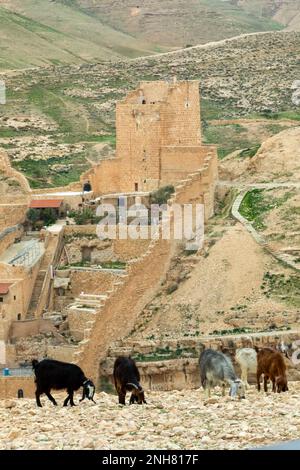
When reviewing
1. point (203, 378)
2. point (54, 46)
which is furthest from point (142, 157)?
point (54, 46)

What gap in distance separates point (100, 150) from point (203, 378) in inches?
1611

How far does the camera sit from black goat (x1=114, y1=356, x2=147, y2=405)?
23.7 meters

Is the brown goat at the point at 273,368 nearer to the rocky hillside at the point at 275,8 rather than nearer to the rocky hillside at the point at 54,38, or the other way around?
the rocky hillside at the point at 54,38

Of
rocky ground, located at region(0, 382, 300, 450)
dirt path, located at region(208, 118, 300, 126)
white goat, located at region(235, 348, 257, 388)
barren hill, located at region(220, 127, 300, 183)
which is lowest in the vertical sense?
rocky ground, located at region(0, 382, 300, 450)

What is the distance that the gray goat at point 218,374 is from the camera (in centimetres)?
2384

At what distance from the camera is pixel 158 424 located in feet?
68.5

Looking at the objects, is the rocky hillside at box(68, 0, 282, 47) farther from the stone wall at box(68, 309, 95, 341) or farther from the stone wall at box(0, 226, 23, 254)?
the stone wall at box(68, 309, 95, 341)

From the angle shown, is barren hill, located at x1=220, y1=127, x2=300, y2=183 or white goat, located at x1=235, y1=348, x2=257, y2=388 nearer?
white goat, located at x1=235, y1=348, x2=257, y2=388

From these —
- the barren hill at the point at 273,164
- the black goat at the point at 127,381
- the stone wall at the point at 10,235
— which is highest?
the barren hill at the point at 273,164

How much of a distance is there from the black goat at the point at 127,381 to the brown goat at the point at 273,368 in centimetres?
214

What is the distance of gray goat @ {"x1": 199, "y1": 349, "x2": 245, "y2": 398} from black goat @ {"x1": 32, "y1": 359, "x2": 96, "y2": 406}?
1.95m

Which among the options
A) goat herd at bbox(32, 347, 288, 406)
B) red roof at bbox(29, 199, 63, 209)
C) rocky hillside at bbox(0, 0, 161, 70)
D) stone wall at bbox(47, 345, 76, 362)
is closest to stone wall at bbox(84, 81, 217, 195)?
red roof at bbox(29, 199, 63, 209)

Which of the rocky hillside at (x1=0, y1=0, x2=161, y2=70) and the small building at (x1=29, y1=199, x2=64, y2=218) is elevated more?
the rocky hillside at (x1=0, y1=0, x2=161, y2=70)

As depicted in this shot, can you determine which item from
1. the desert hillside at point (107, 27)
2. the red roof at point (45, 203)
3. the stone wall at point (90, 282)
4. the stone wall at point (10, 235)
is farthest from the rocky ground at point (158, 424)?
the desert hillside at point (107, 27)
